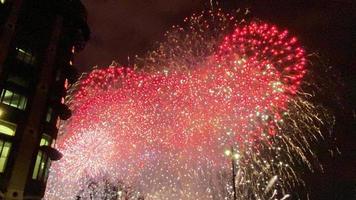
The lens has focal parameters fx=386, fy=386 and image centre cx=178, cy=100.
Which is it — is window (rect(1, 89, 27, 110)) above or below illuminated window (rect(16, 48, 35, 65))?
below

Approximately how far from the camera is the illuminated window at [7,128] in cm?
3297

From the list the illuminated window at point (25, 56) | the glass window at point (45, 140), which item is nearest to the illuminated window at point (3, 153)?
the glass window at point (45, 140)

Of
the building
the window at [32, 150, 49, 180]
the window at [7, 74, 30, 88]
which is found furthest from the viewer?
the window at [32, 150, 49, 180]

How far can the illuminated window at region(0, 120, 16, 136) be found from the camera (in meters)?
33.0

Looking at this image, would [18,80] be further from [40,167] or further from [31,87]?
[40,167]

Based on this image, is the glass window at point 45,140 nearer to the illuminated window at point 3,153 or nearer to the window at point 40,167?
the window at point 40,167

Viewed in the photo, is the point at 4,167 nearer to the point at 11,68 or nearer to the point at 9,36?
the point at 11,68

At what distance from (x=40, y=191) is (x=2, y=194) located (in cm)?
431

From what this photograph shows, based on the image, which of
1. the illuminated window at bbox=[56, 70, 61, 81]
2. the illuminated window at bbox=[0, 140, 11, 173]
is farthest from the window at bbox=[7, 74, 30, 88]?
the illuminated window at bbox=[0, 140, 11, 173]

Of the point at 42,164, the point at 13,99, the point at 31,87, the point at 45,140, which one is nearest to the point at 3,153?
the point at 42,164

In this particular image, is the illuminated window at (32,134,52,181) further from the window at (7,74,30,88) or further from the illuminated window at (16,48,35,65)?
the illuminated window at (16,48,35,65)

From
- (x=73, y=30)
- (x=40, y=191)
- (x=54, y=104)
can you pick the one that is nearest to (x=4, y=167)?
(x=40, y=191)

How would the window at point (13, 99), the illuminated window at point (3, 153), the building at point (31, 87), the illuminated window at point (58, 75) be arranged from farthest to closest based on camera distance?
1. the illuminated window at point (58, 75)
2. the window at point (13, 99)
3. the building at point (31, 87)
4. the illuminated window at point (3, 153)

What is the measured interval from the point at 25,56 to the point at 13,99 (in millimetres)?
4447
